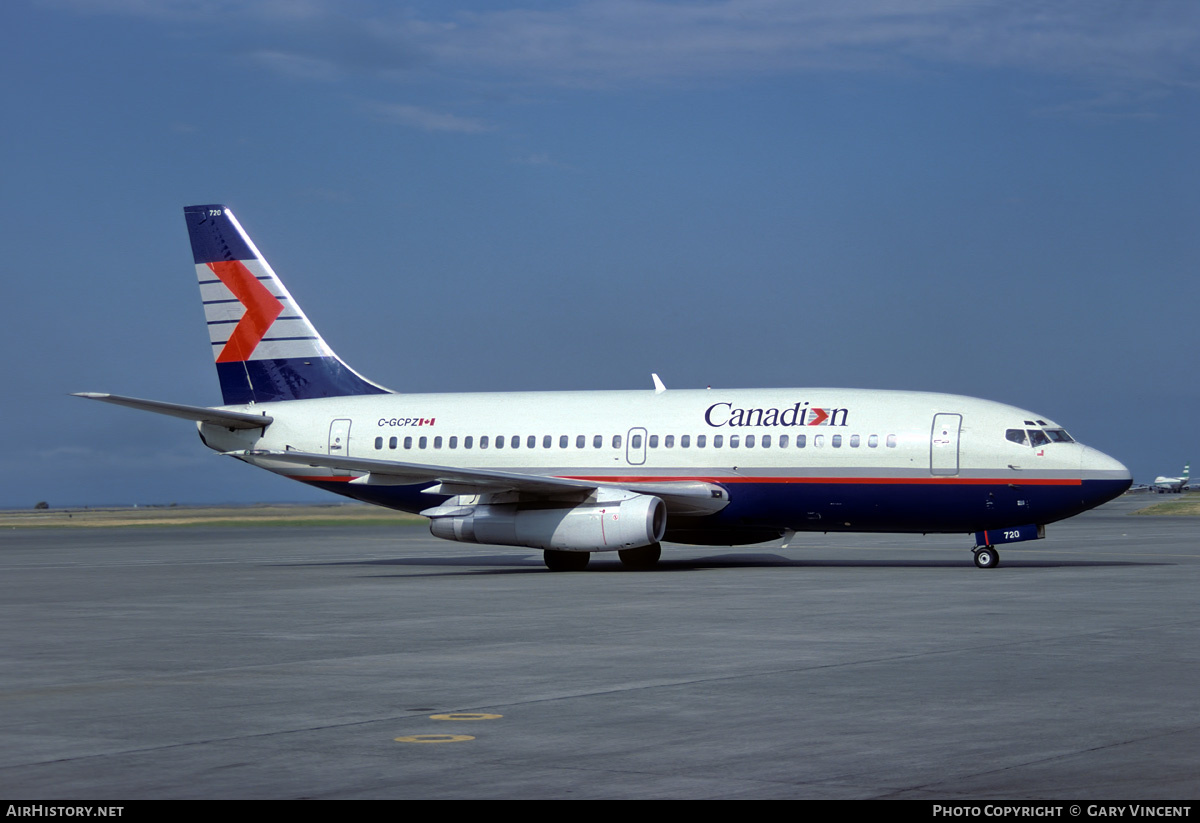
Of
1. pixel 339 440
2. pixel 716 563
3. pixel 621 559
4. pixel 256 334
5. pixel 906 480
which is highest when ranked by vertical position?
pixel 256 334

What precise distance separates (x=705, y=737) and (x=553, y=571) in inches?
856

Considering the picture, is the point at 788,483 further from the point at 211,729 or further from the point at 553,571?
the point at 211,729

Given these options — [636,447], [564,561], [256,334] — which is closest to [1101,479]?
[636,447]

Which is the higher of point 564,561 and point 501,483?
point 501,483

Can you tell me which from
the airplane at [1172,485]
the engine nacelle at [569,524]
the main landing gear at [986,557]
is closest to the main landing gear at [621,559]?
the engine nacelle at [569,524]

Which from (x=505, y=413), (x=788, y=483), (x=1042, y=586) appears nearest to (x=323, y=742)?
(x=1042, y=586)

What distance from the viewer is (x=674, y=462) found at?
1273 inches

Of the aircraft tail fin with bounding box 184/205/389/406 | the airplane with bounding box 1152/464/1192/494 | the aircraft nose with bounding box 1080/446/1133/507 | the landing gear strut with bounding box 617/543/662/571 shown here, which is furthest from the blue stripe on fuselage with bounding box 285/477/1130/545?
the airplane with bounding box 1152/464/1192/494

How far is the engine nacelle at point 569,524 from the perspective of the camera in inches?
1184

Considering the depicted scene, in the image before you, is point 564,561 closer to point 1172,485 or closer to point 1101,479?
point 1101,479

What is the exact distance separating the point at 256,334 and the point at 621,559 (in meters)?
11.7

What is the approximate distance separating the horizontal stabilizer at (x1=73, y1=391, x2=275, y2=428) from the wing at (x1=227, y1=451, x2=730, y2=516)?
2877 millimetres

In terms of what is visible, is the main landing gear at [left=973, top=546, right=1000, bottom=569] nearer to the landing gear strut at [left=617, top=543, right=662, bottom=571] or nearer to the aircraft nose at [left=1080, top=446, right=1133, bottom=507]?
the aircraft nose at [left=1080, top=446, right=1133, bottom=507]

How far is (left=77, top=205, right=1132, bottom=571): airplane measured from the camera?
97.6 feet
